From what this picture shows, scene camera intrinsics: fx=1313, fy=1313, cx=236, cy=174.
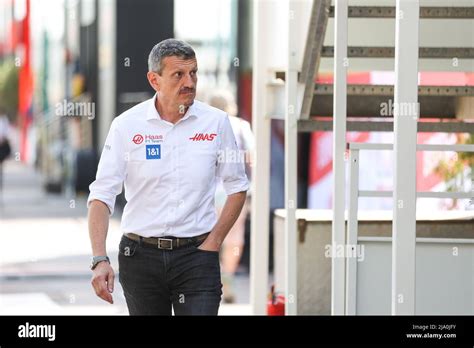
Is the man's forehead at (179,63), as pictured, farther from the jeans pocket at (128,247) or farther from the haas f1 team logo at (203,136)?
the jeans pocket at (128,247)

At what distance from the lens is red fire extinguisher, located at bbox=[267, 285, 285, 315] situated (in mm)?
9023

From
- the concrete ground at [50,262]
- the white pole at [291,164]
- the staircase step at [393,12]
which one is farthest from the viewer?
the concrete ground at [50,262]

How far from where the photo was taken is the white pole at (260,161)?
951 centimetres

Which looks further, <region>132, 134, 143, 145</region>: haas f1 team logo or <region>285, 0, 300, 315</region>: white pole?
<region>285, 0, 300, 315</region>: white pole

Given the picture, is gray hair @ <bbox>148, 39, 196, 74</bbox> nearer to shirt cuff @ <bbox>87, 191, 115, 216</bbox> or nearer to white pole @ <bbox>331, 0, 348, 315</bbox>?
shirt cuff @ <bbox>87, 191, 115, 216</bbox>

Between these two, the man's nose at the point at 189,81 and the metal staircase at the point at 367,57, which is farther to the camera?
the metal staircase at the point at 367,57

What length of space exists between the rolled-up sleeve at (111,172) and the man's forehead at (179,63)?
36 centimetres

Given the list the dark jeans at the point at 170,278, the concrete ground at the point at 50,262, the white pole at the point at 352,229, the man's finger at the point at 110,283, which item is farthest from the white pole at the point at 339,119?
the concrete ground at the point at 50,262

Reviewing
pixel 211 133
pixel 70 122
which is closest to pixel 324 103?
pixel 211 133

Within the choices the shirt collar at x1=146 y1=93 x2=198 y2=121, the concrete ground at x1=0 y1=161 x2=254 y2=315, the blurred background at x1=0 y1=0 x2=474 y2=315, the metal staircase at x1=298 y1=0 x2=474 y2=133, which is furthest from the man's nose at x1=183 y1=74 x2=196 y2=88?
the concrete ground at x1=0 y1=161 x2=254 y2=315

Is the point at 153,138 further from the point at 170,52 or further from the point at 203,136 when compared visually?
the point at 170,52
